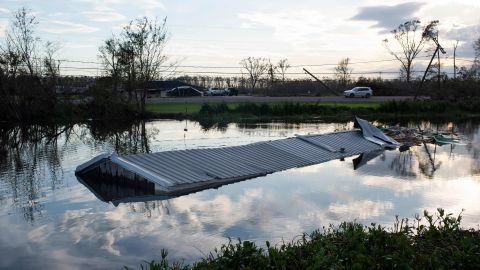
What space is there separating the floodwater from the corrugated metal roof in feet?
2.01

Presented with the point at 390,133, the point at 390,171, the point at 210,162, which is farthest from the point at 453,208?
the point at 390,133

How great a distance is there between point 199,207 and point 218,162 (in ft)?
15.0

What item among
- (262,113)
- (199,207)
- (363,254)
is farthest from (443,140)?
(363,254)

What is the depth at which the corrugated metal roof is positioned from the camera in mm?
13805

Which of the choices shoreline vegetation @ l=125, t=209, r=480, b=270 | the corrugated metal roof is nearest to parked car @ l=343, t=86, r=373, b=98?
the corrugated metal roof

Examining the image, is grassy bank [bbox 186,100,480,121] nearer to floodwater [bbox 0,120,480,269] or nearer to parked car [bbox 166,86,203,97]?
floodwater [bbox 0,120,480,269]

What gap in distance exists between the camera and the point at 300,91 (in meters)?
62.8

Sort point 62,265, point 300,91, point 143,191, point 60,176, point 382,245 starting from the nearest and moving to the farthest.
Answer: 1. point 382,245
2. point 62,265
3. point 143,191
4. point 60,176
5. point 300,91

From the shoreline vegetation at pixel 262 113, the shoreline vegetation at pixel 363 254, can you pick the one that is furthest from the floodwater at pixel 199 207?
the shoreline vegetation at pixel 262 113

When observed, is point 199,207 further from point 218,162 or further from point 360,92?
point 360,92

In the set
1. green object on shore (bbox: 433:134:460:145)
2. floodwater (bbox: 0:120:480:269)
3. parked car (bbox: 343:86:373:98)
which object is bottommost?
floodwater (bbox: 0:120:480:269)

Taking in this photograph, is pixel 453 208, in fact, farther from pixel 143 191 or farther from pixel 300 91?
pixel 300 91

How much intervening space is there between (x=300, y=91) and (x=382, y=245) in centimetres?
5708

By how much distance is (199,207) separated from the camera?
38.3 ft
